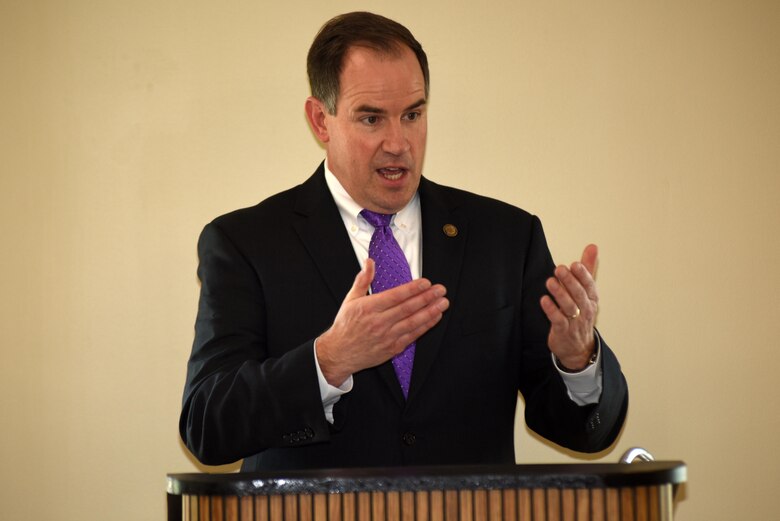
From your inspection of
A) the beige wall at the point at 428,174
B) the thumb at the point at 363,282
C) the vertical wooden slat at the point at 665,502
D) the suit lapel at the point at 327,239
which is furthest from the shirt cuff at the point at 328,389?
the beige wall at the point at 428,174

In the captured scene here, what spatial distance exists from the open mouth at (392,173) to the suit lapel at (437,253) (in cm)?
13

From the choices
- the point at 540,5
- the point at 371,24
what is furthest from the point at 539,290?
the point at 540,5

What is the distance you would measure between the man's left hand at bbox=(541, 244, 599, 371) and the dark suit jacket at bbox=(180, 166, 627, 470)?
7cm

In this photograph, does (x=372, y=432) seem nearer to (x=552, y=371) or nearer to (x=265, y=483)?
(x=552, y=371)

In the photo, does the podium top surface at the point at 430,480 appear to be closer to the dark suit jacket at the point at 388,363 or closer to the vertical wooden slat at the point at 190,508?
the vertical wooden slat at the point at 190,508

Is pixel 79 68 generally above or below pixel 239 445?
above

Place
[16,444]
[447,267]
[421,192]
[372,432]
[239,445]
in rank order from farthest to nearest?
[16,444] → [421,192] → [447,267] → [372,432] → [239,445]

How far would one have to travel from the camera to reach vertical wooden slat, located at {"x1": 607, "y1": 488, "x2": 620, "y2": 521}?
4.42ft

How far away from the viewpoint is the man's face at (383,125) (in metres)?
2.33

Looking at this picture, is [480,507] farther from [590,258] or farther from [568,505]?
[590,258]

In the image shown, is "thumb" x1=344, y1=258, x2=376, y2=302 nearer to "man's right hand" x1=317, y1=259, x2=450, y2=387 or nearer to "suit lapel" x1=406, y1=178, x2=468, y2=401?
"man's right hand" x1=317, y1=259, x2=450, y2=387

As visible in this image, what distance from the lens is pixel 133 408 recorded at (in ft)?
10.2

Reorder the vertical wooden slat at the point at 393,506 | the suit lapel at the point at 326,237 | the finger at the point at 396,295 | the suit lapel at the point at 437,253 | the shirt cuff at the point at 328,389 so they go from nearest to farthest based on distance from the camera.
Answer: the vertical wooden slat at the point at 393,506 < the finger at the point at 396,295 < the shirt cuff at the point at 328,389 < the suit lapel at the point at 437,253 < the suit lapel at the point at 326,237

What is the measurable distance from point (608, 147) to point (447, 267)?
1.18 metres
